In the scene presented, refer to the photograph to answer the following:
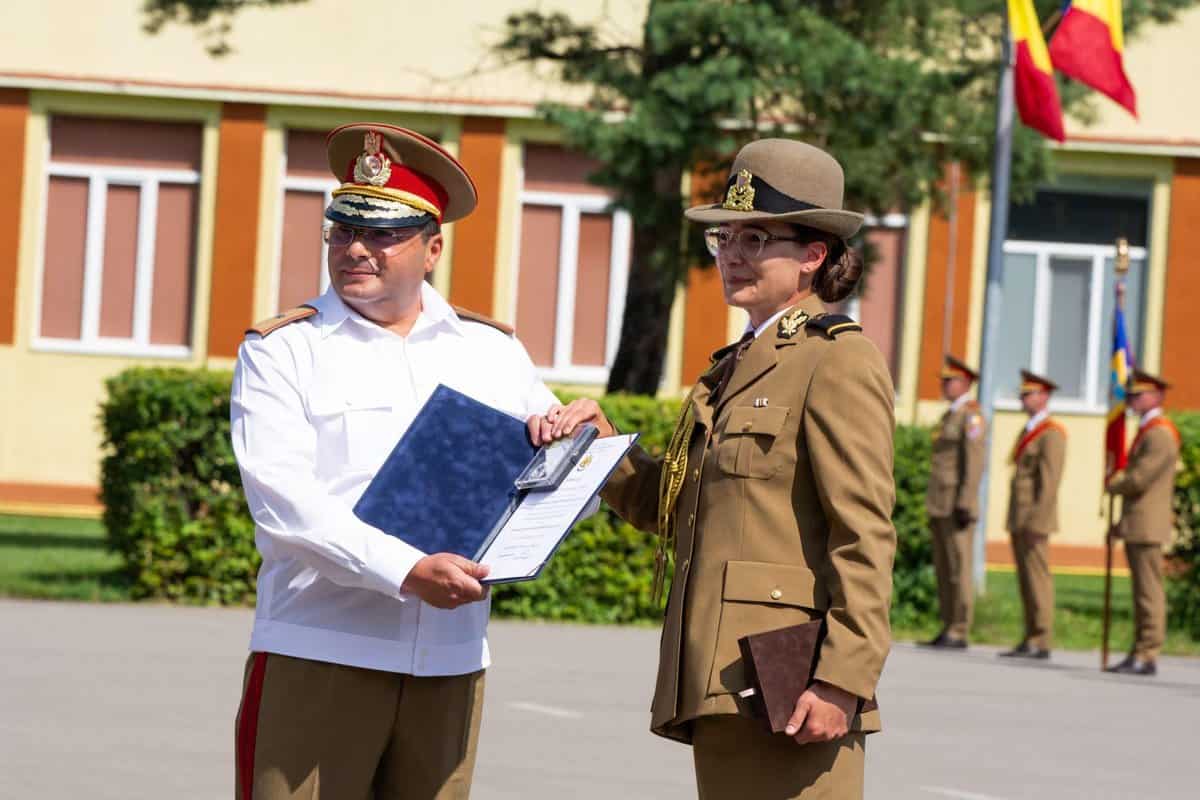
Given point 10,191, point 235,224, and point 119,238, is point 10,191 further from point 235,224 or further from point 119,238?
point 235,224

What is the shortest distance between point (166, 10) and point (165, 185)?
7.64 m

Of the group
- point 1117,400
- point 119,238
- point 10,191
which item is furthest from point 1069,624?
point 10,191

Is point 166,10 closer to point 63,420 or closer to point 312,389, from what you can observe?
point 63,420

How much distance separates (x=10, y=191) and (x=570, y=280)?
696cm

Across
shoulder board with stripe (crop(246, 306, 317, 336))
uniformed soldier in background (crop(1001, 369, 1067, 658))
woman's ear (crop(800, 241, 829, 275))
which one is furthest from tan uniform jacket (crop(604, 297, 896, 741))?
uniformed soldier in background (crop(1001, 369, 1067, 658))

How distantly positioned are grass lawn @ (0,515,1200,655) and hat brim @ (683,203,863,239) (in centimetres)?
1206

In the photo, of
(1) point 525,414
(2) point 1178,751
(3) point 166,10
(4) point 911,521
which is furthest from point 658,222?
(1) point 525,414

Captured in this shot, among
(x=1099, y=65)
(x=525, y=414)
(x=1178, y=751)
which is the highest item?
(x=1099, y=65)

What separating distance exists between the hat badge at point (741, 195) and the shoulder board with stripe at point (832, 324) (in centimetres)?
28

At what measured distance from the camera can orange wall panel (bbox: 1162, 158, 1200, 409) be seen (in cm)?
2639

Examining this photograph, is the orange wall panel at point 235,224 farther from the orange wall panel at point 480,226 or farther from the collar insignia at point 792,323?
the collar insignia at point 792,323

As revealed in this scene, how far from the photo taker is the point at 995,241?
1895 cm

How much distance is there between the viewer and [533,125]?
2623 centimetres

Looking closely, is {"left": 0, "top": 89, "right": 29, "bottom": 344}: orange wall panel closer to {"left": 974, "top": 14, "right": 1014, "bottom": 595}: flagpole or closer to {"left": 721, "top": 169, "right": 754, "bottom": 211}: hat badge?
{"left": 974, "top": 14, "right": 1014, "bottom": 595}: flagpole
